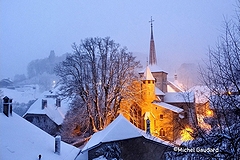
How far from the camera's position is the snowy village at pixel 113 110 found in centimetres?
177

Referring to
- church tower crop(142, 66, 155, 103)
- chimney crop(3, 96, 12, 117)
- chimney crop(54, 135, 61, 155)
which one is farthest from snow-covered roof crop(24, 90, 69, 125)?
chimney crop(3, 96, 12, 117)

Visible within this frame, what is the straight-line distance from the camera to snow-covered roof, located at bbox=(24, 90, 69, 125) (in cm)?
1098

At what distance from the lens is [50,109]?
11.7 metres

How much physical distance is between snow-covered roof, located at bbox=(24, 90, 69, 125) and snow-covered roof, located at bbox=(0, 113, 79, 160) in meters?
5.93

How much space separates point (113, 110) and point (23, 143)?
5166 mm

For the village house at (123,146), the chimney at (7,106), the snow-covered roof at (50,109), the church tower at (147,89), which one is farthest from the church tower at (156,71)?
the chimney at (7,106)

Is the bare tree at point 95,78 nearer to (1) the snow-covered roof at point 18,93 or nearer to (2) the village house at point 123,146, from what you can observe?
(1) the snow-covered roof at point 18,93

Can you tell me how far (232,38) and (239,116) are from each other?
Result: 0.67 metres

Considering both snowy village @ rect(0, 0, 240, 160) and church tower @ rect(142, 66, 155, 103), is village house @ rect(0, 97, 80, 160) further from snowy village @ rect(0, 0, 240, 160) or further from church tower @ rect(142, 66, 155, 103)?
church tower @ rect(142, 66, 155, 103)

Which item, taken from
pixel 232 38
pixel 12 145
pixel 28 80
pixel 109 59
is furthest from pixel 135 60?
pixel 232 38

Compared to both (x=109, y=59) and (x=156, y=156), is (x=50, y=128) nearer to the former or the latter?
(x=109, y=59)

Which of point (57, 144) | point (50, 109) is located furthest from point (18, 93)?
point (50, 109)

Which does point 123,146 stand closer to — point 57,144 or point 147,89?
point 57,144

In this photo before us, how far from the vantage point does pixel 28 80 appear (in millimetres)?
5715
